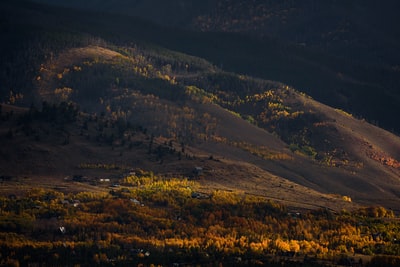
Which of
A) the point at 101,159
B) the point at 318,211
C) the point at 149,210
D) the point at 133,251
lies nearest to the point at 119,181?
the point at 101,159

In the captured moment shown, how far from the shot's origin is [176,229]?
12294 cm

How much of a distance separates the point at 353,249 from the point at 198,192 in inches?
1693

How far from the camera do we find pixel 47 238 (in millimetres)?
113562

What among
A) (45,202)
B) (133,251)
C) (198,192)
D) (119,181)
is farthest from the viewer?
(119,181)

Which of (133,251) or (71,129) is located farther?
(71,129)

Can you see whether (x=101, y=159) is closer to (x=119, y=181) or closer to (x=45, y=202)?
(x=119, y=181)

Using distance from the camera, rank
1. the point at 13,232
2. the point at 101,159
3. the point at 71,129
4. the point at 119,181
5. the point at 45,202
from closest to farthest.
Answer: the point at 13,232 < the point at 45,202 < the point at 119,181 < the point at 101,159 < the point at 71,129

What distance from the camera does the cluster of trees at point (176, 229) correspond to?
105m

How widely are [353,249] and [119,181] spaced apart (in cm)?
6179

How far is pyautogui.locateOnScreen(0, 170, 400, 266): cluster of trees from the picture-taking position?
105 metres

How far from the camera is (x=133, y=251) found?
4218 inches

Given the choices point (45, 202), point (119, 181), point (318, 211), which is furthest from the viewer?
point (119, 181)

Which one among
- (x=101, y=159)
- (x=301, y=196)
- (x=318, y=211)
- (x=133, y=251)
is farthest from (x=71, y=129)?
(x=133, y=251)

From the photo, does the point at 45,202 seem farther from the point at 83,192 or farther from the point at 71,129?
the point at 71,129
